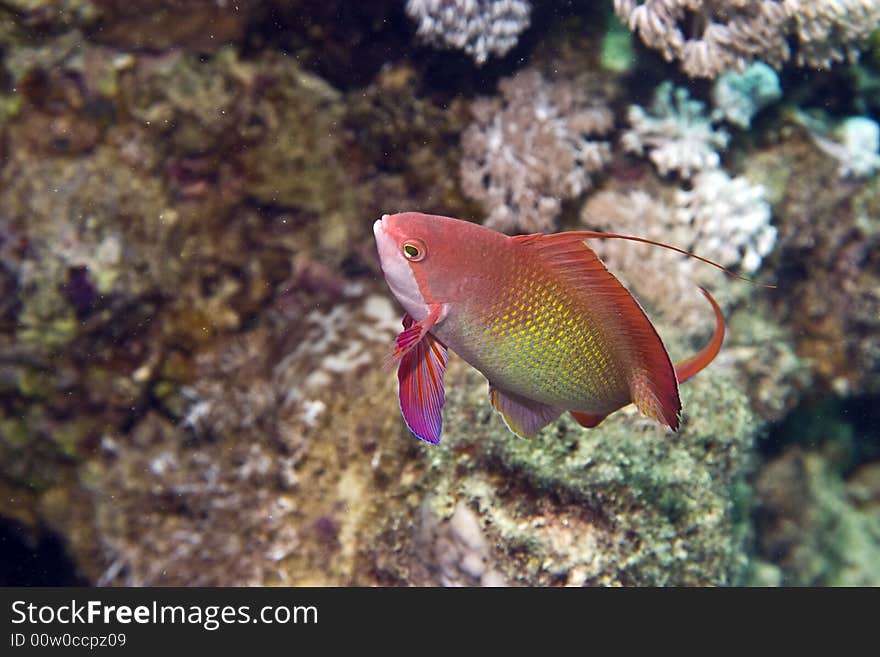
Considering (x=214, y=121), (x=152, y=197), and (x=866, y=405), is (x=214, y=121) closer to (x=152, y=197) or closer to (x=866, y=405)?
(x=152, y=197)

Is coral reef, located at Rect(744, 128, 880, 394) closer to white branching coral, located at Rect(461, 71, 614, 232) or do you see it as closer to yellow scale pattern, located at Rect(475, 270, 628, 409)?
white branching coral, located at Rect(461, 71, 614, 232)

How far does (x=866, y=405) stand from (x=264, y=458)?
4925 millimetres

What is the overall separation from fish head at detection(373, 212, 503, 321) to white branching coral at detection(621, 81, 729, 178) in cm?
271

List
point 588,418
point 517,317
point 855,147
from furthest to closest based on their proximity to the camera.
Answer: point 855,147, point 588,418, point 517,317

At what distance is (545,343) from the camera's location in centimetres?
194

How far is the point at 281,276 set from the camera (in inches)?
169

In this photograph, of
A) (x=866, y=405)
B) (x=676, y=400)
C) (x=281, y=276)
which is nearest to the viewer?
(x=676, y=400)

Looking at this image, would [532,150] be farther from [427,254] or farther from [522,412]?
[427,254]

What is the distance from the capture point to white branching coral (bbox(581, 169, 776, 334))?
382 cm

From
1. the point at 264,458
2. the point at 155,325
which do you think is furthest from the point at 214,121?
the point at 264,458

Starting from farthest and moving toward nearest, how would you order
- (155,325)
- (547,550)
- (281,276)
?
1. (281,276)
2. (155,325)
3. (547,550)

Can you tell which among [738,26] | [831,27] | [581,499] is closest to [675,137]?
[738,26]

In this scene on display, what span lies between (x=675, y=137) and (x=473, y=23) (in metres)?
1.54

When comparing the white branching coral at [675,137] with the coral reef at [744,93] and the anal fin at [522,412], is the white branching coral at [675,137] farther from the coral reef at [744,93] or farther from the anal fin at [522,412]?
the anal fin at [522,412]
